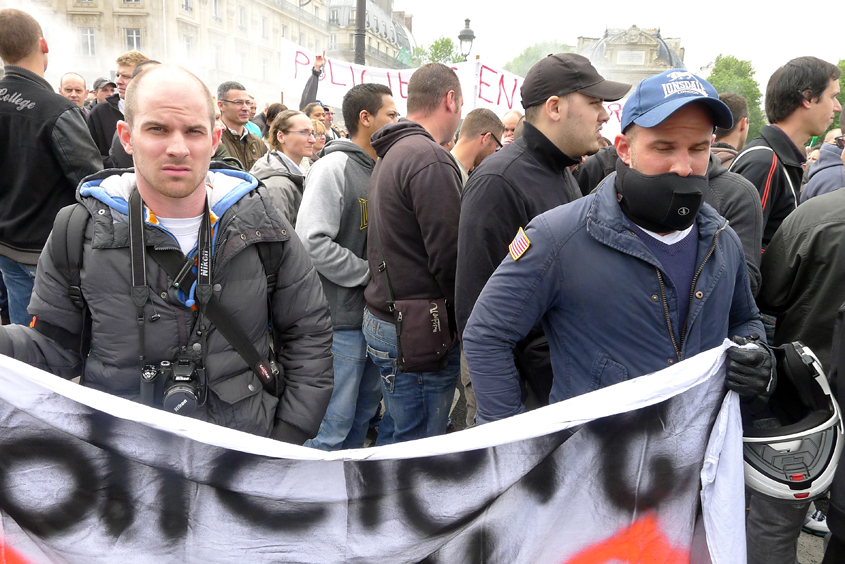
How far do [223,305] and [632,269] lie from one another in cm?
127

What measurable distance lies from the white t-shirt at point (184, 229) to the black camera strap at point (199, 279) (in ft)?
0.11

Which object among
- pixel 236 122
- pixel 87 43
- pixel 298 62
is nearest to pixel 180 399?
pixel 236 122

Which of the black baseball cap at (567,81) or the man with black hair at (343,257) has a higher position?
the black baseball cap at (567,81)

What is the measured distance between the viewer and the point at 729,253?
6.13ft

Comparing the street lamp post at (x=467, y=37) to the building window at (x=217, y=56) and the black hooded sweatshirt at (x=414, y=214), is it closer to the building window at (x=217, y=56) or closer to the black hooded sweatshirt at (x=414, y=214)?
the black hooded sweatshirt at (x=414, y=214)

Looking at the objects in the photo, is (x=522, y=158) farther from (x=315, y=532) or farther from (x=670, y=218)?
(x=315, y=532)

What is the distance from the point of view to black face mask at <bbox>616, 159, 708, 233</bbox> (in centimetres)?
173

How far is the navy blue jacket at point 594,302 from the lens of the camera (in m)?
1.78

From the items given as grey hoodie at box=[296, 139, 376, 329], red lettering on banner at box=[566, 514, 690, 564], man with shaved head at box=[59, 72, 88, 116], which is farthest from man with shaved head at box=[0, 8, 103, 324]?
man with shaved head at box=[59, 72, 88, 116]

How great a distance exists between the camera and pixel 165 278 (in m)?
1.79

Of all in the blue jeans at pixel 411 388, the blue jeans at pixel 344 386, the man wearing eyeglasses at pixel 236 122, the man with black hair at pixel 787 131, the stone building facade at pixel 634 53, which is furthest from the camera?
the stone building facade at pixel 634 53

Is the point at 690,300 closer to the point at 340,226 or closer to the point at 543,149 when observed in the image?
the point at 543,149

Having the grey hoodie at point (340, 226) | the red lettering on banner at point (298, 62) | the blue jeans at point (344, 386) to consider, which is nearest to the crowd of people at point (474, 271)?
the grey hoodie at point (340, 226)

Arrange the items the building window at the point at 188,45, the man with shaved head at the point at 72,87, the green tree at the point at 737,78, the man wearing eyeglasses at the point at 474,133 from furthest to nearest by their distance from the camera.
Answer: the green tree at the point at 737,78, the building window at the point at 188,45, the man with shaved head at the point at 72,87, the man wearing eyeglasses at the point at 474,133
